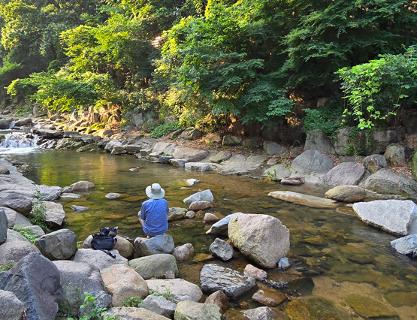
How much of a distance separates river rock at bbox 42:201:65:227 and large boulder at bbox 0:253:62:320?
13.5 ft

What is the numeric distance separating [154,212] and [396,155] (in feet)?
26.6

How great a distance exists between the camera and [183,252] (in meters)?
6.29

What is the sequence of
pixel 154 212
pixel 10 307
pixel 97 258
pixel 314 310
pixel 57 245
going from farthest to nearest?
pixel 154 212
pixel 97 258
pixel 57 245
pixel 314 310
pixel 10 307

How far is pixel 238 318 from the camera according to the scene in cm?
452

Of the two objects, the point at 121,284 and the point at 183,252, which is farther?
the point at 183,252

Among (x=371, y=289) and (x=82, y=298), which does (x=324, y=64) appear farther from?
(x=82, y=298)

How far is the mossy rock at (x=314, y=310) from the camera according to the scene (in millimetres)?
4594

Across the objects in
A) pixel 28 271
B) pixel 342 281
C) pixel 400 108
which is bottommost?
pixel 342 281

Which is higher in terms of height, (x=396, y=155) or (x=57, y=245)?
(x=396, y=155)

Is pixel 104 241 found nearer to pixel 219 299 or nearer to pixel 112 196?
pixel 219 299

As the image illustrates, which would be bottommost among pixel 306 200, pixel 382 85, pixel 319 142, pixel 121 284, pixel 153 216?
pixel 306 200

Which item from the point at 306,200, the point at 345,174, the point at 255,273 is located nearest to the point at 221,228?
the point at 255,273

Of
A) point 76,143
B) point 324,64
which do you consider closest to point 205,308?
point 324,64

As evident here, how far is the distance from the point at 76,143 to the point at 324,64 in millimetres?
13959
